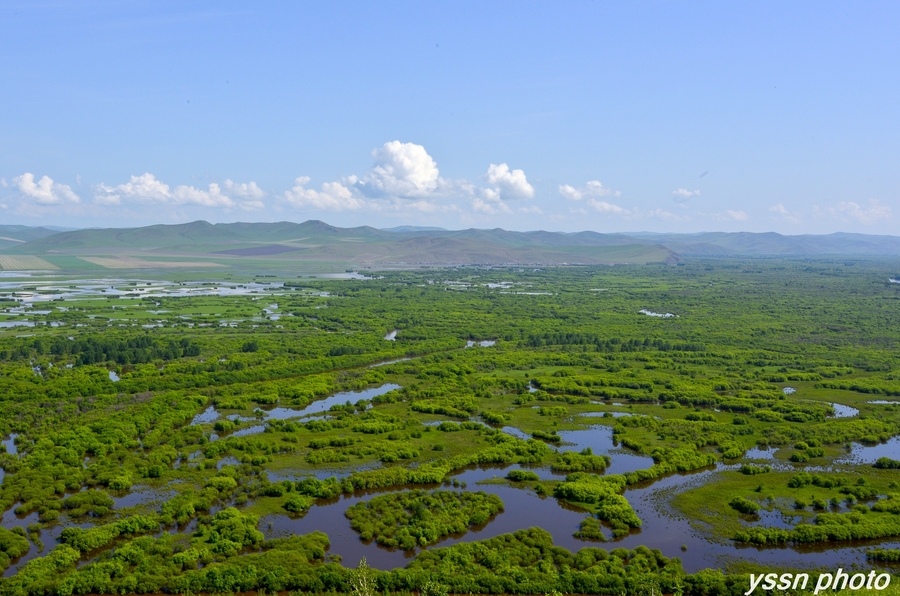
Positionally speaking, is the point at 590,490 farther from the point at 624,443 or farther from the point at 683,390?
the point at 683,390

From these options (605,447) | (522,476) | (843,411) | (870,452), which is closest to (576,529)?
(522,476)

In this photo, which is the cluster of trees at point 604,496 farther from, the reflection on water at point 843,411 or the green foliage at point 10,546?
the reflection on water at point 843,411

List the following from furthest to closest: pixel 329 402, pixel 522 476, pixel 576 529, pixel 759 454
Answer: pixel 329 402 < pixel 759 454 < pixel 522 476 < pixel 576 529

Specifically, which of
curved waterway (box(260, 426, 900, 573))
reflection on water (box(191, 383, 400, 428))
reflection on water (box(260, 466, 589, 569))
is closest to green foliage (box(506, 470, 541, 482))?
curved waterway (box(260, 426, 900, 573))

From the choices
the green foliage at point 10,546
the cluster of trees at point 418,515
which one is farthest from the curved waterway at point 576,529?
the green foliage at point 10,546

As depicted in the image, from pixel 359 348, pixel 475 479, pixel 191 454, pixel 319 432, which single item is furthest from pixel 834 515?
pixel 359 348

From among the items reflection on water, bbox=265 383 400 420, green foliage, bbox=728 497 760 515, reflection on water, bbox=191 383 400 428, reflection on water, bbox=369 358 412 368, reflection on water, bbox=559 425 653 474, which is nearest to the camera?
green foliage, bbox=728 497 760 515

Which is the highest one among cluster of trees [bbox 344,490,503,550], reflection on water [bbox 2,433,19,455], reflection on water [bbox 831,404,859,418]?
reflection on water [bbox 831,404,859,418]

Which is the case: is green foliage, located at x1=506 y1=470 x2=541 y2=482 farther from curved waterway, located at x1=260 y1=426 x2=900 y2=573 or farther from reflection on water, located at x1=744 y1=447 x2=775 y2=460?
reflection on water, located at x1=744 y1=447 x2=775 y2=460

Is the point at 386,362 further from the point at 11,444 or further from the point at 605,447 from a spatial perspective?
the point at 11,444
